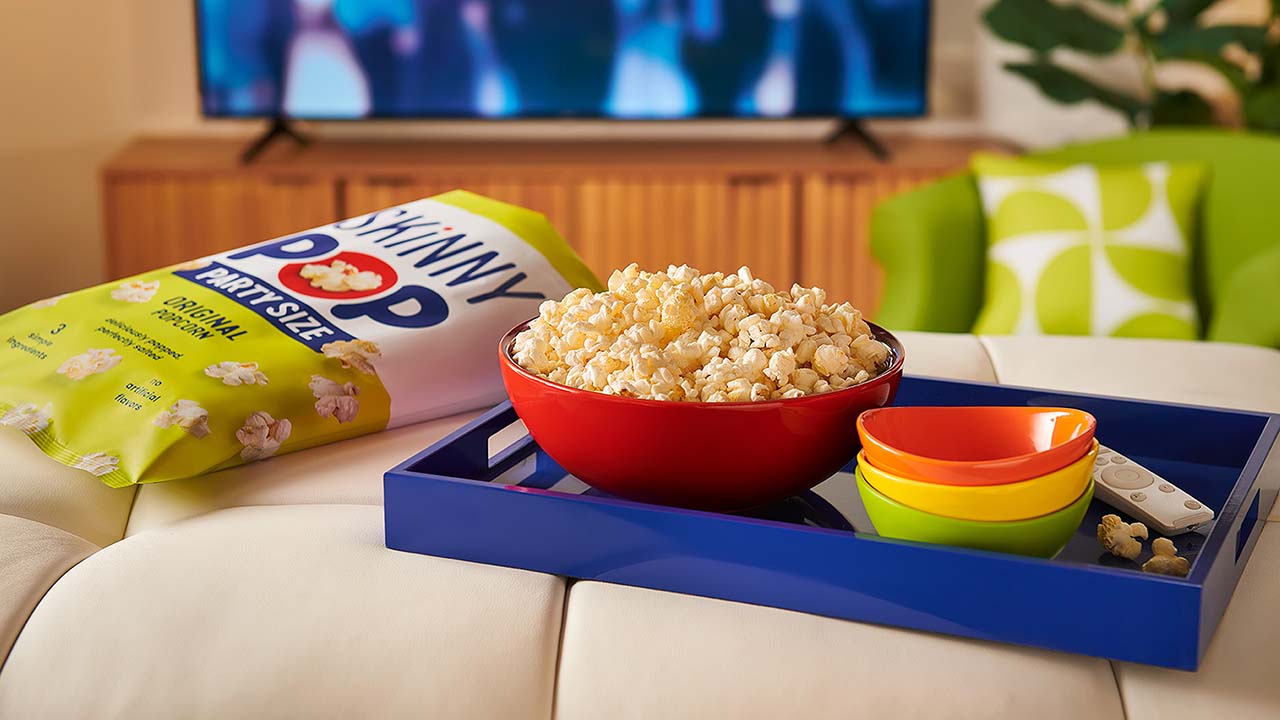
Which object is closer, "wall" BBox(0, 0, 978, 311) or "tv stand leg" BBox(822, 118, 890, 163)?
"wall" BBox(0, 0, 978, 311)

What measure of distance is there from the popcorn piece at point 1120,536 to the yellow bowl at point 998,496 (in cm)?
5

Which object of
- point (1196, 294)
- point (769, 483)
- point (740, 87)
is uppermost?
point (740, 87)

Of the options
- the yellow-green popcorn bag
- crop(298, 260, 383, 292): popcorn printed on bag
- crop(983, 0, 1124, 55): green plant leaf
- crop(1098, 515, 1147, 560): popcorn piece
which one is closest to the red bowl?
crop(1098, 515, 1147, 560): popcorn piece

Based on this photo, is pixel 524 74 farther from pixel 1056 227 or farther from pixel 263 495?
pixel 263 495

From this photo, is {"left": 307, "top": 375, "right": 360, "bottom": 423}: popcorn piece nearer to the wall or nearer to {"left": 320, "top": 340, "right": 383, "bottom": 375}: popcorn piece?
{"left": 320, "top": 340, "right": 383, "bottom": 375}: popcorn piece

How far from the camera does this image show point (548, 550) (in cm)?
77

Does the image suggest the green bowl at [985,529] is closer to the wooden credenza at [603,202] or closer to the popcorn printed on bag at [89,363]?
the popcorn printed on bag at [89,363]

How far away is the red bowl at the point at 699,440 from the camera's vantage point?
75cm

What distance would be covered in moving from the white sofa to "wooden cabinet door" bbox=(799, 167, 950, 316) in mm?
2224

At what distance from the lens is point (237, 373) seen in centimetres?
98

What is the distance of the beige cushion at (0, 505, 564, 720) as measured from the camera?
68 centimetres

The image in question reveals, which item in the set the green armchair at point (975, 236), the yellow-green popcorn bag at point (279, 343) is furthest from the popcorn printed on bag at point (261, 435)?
Result: the green armchair at point (975, 236)

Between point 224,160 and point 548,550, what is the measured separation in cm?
263

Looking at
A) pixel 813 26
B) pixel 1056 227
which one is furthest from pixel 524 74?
pixel 1056 227
